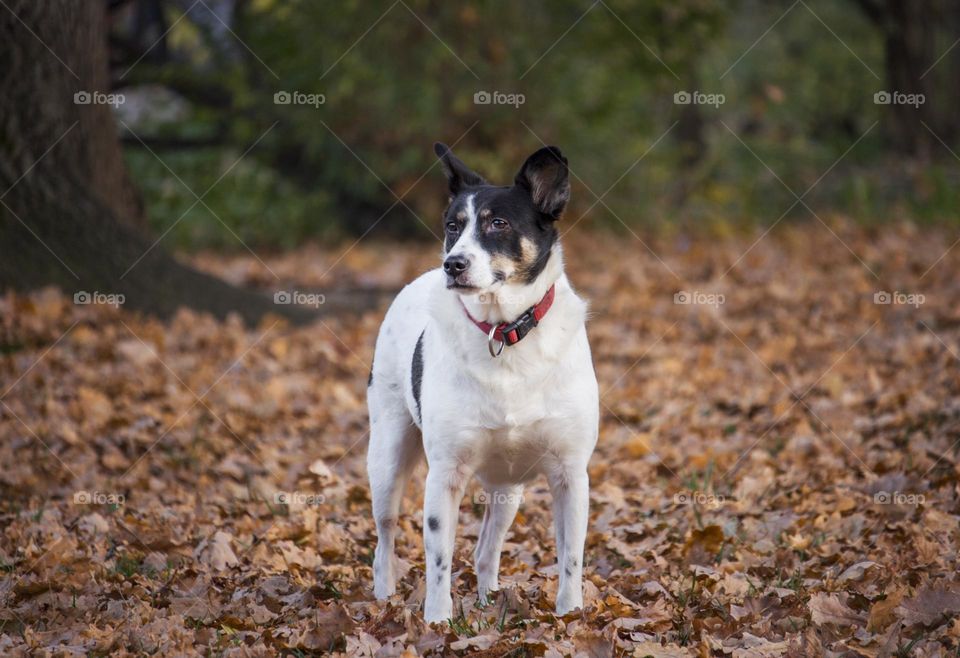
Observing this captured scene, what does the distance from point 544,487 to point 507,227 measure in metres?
2.59

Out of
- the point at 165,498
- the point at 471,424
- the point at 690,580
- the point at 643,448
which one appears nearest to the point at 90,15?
the point at 165,498

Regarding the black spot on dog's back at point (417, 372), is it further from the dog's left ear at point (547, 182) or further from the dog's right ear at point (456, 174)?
the dog's left ear at point (547, 182)

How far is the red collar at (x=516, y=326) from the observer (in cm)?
421

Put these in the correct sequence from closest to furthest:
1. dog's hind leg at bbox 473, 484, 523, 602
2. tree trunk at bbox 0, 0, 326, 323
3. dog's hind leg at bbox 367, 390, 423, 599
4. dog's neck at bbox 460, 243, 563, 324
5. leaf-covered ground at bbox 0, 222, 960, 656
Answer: leaf-covered ground at bbox 0, 222, 960, 656
dog's neck at bbox 460, 243, 563, 324
dog's hind leg at bbox 473, 484, 523, 602
dog's hind leg at bbox 367, 390, 423, 599
tree trunk at bbox 0, 0, 326, 323

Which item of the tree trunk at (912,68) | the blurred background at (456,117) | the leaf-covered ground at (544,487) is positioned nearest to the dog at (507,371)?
the leaf-covered ground at (544,487)

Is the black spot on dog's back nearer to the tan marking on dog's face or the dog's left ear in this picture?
the tan marking on dog's face

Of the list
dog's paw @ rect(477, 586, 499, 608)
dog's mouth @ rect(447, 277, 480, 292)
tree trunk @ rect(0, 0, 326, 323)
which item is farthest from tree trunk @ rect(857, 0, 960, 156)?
dog's mouth @ rect(447, 277, 480, 292)

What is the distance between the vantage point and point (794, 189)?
16.0 meters

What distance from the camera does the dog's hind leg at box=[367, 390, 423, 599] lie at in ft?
15.6

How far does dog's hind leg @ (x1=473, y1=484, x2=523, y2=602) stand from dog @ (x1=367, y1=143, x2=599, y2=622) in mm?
127

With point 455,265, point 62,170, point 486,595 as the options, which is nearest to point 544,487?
point 486,595

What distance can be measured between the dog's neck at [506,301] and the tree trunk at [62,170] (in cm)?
523

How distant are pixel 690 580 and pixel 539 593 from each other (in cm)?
68

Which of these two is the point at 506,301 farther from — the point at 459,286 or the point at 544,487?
the point at 544,487
